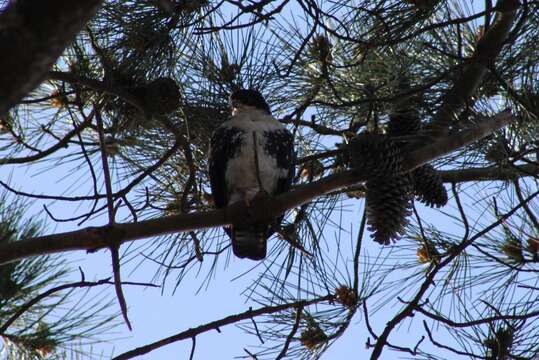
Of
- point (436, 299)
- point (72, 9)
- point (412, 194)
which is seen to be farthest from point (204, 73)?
point (72, 9)

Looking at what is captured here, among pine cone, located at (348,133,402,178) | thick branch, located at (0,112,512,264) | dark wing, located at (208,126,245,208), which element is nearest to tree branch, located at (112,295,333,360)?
thick branch, located at (0,112,512,264)

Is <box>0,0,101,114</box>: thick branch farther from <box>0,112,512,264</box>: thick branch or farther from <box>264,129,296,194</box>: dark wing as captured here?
<box>264,129,296,194</box>: dark wing

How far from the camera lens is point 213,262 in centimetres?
295

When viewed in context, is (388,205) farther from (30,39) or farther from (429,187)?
(30,39)

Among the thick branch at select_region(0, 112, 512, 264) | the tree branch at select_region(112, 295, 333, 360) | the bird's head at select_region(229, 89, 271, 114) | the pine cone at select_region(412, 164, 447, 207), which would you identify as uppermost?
the bird's head at select_region(229, 89, 271, 114)

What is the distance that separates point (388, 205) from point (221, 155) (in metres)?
0.94

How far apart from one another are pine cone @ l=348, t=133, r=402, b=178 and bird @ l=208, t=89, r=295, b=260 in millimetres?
757

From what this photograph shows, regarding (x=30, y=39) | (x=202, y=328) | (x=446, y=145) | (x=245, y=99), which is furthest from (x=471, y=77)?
(x=30, y=39)

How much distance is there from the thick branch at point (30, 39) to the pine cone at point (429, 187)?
173cm

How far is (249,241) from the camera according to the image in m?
2.84

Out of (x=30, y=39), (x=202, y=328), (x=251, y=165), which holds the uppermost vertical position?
(x=251, y=165)

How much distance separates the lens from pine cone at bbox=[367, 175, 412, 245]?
2227mm

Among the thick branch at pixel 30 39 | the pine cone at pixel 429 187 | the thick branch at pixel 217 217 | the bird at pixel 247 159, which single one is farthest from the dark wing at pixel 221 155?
the thick branch at pixel 30 39

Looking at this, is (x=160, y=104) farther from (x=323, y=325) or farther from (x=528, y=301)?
(x=528, y=301)
